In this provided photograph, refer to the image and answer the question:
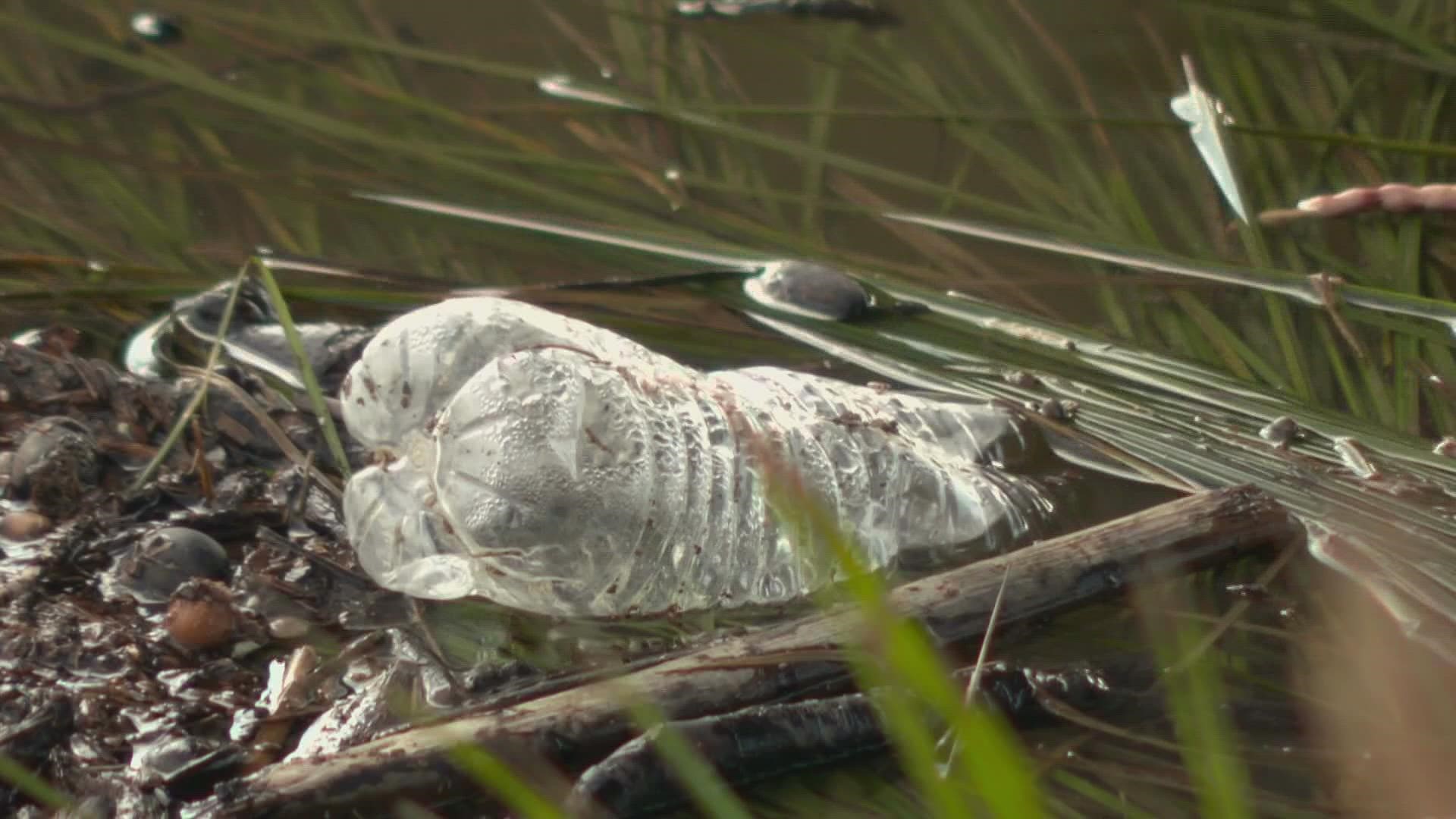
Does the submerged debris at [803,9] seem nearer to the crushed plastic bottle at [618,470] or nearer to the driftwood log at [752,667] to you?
the crushed plastic bottle at [618,470]

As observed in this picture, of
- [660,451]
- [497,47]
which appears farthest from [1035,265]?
[497,47]

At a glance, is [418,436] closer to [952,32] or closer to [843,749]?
[843,749]

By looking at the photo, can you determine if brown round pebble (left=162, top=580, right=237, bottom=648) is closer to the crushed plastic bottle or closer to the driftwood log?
the crushed plastic bottle

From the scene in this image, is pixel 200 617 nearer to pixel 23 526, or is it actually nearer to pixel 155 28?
pixel 23 526

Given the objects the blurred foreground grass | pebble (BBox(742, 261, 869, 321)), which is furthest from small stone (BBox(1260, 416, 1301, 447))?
pebble (BBox(742, 261, 869, 321))

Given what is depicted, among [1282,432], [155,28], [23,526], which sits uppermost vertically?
[1282,432]

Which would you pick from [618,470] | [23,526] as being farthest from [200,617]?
[618,470]
